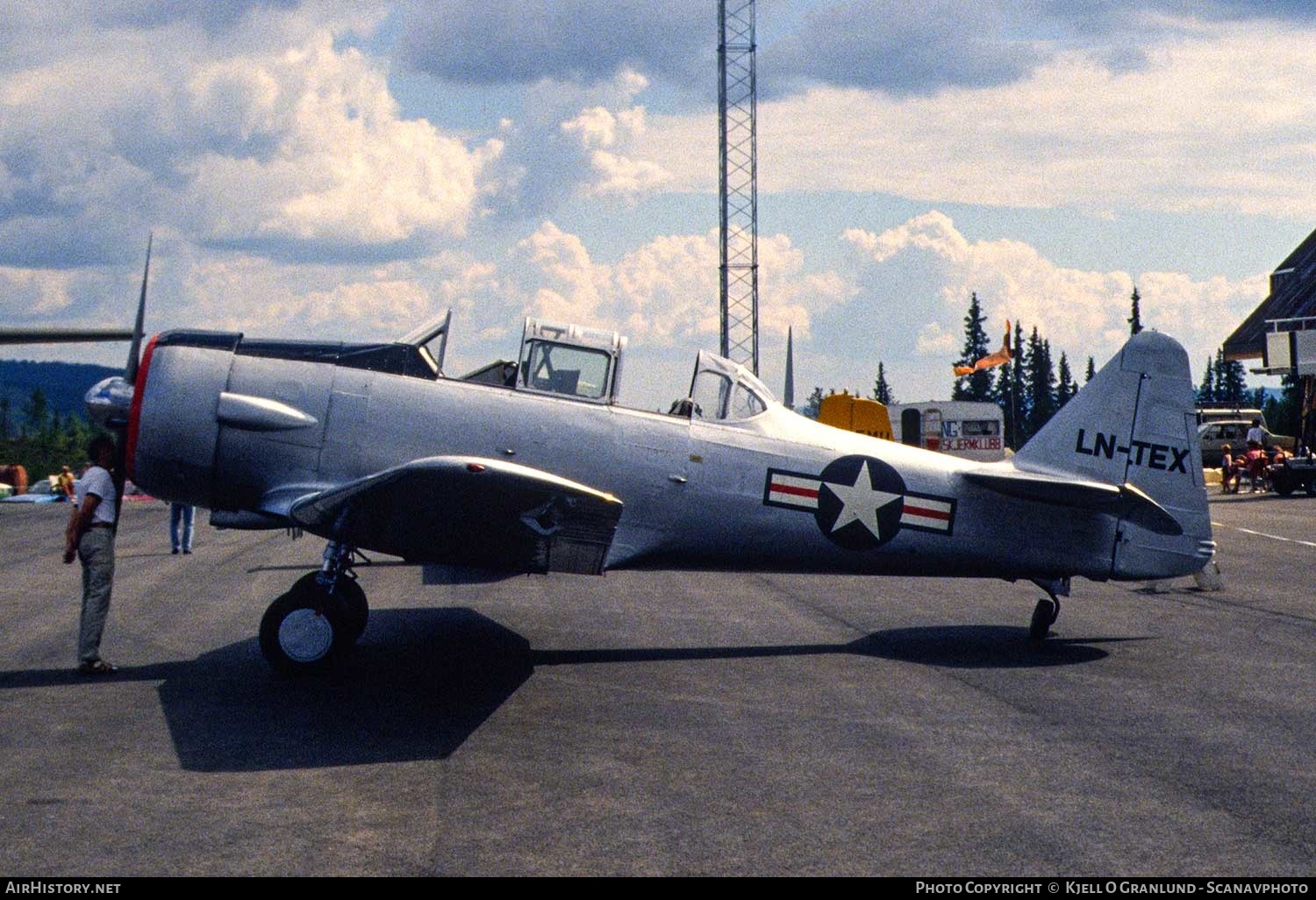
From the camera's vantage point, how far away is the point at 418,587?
1486 cm

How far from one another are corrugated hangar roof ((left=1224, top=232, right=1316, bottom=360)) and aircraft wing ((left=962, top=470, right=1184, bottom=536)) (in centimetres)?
5836

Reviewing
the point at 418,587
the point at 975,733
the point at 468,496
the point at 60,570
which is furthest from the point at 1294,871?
the point at 60,570

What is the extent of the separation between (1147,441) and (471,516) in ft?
20.6

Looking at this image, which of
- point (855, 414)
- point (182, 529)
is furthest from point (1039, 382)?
point (182, 529)

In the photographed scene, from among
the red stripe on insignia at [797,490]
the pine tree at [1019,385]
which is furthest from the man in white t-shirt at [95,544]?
the pine tree at [1019,385]

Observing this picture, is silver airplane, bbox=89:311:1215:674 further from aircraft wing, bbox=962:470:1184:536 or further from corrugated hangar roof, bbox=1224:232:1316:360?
corrugated hangar roof, bbox=1224:232:1316:360

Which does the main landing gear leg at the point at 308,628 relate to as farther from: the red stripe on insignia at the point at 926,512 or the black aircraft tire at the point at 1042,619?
the black aircraft tire at the point at 1042,619

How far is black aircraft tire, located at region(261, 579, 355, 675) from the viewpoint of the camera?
920 centimetres

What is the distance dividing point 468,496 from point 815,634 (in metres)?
4.39

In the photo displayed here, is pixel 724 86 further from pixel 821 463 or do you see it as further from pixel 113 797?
pixel 113 797

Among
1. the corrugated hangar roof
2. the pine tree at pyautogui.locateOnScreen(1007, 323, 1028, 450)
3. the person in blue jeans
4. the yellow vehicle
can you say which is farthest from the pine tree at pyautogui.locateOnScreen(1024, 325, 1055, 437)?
the person in blue jeans

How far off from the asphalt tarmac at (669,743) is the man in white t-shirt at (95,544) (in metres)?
0.30

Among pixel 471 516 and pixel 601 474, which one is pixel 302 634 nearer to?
pixel 471 516

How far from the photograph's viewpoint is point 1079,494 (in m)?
10.8
